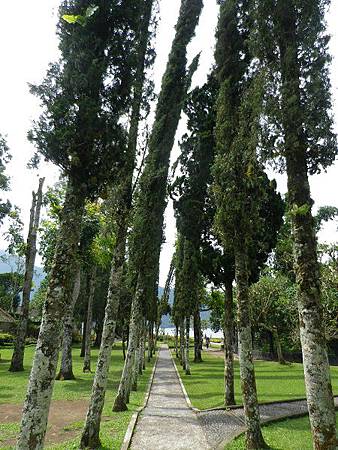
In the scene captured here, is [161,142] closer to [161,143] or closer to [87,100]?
[161,143]

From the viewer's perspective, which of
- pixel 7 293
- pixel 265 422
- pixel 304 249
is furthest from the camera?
pixel 7 293

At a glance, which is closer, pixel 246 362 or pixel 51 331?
pixel 51 331

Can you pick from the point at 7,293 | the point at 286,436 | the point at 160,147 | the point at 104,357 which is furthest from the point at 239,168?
the point at 7,293

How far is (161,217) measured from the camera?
16297 mm

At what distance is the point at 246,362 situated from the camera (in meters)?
8.24

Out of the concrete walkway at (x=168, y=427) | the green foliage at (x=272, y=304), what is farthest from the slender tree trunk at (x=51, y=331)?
the green foliage at (x=272, y=304)

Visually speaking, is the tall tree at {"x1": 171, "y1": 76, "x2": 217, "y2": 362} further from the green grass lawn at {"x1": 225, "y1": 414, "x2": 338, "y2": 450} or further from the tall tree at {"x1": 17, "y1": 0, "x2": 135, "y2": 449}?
the tall tree at {"x1": 17, "y1": 0, "x2": 135, "y2": 449}

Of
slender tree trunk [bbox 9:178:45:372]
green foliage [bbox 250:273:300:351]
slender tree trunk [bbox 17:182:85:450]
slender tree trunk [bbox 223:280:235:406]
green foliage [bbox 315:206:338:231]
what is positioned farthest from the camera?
green foliage [bbox 315:206:338:231]

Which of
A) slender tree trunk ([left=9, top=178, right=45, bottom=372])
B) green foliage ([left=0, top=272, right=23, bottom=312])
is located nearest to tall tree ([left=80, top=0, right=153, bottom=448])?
slender tree trunk ([left=9, top=178, right=45, bottom=372])

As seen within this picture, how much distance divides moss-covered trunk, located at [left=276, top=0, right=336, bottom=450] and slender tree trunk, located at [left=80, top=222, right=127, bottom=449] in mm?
4536

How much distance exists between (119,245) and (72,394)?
9064mm

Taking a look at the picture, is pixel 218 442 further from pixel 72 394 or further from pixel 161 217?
pixel 161 217

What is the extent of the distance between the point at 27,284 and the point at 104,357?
15.4 m

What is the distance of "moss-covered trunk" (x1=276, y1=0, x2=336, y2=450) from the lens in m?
5.35
